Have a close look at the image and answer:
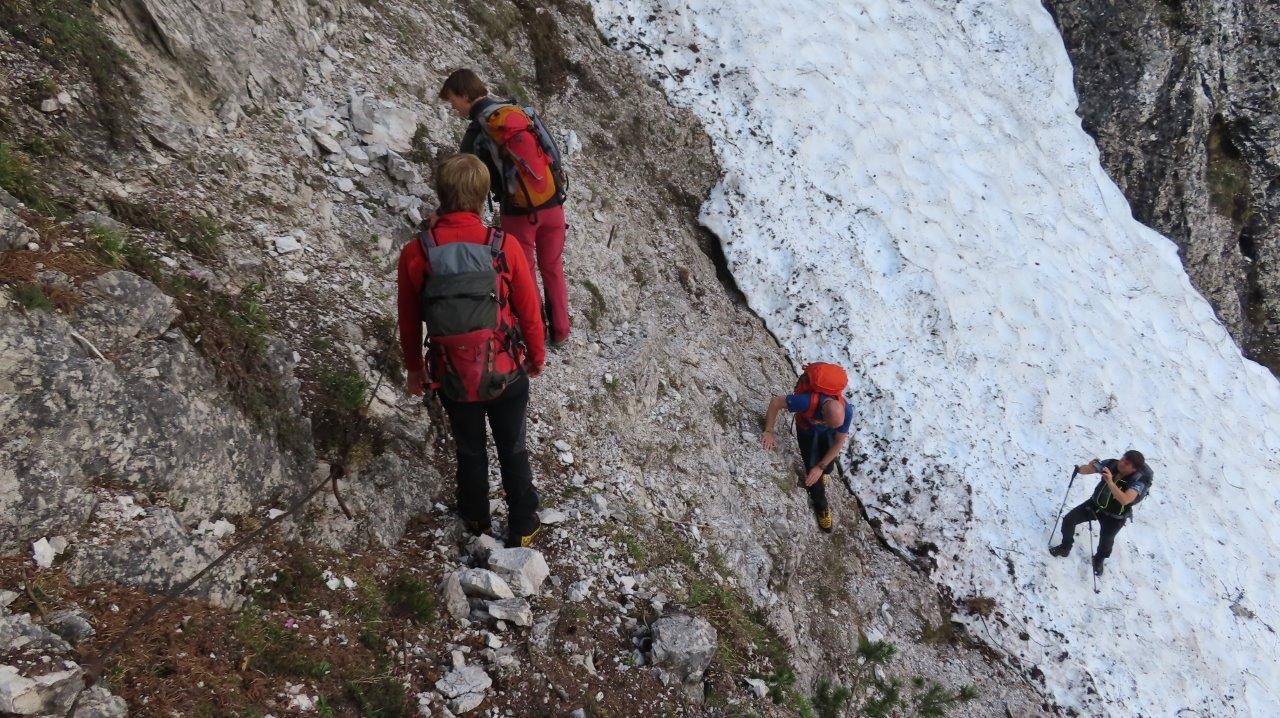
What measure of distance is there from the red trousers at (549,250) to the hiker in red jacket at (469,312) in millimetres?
1778

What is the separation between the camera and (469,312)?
13.1ft

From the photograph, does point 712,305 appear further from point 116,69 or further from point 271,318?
point 116,69

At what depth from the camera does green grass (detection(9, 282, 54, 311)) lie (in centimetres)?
354

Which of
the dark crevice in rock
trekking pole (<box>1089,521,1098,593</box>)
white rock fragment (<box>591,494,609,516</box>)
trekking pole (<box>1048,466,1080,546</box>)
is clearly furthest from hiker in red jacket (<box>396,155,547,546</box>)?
trekking pole (<box>1089,521,1098,593</box>)

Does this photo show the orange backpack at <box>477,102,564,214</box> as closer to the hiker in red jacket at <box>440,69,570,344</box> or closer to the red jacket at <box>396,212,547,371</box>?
the hiker in red jacket at <box>440,69,570,344</box>

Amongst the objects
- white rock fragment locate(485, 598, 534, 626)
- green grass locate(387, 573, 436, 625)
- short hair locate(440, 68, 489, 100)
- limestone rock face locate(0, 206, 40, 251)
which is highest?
short hair locate(440, 68, 489, 100)

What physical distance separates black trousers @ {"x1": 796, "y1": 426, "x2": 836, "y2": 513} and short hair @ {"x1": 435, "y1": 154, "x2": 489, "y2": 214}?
566cm

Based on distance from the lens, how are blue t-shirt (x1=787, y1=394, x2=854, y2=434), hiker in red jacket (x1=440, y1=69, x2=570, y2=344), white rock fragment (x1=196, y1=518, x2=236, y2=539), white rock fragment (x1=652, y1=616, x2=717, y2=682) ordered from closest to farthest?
white rock fragment (x1=196, y1=518, x2=236, y2=539), white rock fragment (x1=652, y1=616, x2=717, y2=682), hiker in red jacket (x1=440, y1=69, x2=570, y2=344), blue t-shirt (x1=787, y1=394, x2=854, y2=434)

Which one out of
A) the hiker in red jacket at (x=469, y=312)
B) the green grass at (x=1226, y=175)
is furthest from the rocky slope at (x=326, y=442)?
the green grass at (x=1226, y=175)

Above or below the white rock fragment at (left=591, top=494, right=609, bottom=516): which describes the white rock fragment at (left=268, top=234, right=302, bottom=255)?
above

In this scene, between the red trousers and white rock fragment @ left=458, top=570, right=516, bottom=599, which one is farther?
the red trousers

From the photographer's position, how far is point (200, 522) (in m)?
4.06

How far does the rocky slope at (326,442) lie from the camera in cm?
363

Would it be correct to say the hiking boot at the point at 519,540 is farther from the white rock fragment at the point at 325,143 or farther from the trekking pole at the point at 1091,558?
the trekking pole at the point at 1091,558
